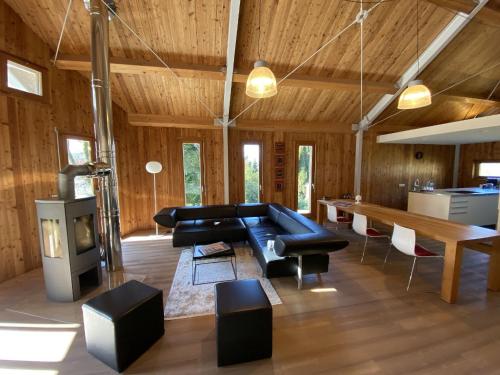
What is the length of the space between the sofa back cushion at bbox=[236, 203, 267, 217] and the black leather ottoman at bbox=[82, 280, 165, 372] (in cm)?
288

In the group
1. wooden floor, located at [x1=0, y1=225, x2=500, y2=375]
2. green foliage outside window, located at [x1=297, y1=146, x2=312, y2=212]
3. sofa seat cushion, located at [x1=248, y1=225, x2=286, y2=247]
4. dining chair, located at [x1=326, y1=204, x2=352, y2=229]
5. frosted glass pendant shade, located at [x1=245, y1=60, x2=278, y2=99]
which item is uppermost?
frosted glass pendant shade, located at [x1=245, y1=60, x2=278, y2=99]

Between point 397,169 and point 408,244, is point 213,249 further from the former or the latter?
point 397,169

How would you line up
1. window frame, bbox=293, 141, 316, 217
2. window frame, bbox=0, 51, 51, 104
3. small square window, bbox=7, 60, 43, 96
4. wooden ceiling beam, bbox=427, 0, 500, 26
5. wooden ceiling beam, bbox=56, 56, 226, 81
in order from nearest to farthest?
window frame, bbox=0, 51, 51, 104
small square window, bbox=7, 60, 43, 96
wooden ceiling beam, bbox=427, 0, 500, 26
wooden ceiling beam, bbox=56, 56, 226, 81
window frame, bbox=293, 141, 316, 217

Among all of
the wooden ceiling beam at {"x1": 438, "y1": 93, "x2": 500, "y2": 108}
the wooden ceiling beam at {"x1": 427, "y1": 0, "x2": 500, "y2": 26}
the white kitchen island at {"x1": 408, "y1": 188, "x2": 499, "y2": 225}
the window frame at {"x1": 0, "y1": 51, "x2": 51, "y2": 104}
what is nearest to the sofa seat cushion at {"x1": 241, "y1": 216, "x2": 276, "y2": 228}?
the window frame at {"x1": 0, "y1": 51, "x2": 51, "y2": 104}

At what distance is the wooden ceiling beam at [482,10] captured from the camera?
10.8 feet

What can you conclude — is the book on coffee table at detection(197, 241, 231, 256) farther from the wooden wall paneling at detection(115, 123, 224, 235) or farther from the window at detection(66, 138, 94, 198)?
the wooden wall paneling at detection(115, 123, 224, 235)

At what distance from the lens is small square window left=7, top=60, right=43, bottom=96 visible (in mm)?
3008

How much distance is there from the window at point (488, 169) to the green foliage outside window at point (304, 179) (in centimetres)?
511

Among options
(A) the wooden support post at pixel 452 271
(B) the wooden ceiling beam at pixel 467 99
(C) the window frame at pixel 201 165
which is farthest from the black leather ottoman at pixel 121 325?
(B) the wooden ceiling beam at pixel 467 99

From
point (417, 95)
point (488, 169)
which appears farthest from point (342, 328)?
point (488, 169)

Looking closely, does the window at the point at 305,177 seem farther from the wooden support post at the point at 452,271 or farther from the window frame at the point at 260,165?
the wooden support post at the point at 452,271

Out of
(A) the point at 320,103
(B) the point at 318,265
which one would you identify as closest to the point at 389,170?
(A) the point at 320,103

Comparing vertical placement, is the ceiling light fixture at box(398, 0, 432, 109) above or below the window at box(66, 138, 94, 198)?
above

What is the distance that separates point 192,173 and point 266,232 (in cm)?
291
